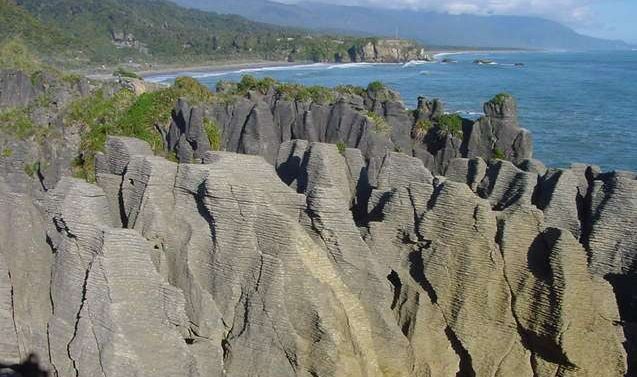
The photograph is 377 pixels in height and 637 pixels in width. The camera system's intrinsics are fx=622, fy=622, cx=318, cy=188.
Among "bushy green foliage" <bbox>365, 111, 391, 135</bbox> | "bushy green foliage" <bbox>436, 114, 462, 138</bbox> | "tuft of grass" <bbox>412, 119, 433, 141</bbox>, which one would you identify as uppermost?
"bushy green foliage" <bbox>365, 111, 391, 135</bbox>

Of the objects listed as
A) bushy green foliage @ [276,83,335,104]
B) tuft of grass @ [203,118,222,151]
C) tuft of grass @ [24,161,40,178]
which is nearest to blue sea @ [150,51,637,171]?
bushy green foliage @ [276,83,335,104]

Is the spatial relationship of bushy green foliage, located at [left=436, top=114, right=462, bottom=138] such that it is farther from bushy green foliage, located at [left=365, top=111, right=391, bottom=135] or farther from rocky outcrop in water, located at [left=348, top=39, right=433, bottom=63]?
rocky outcrop in water, located at [left=348, top=39, right=433, bottom=63]

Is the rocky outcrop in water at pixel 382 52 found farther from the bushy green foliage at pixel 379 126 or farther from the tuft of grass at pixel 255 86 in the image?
the bushy green foliage at pixel 379 126

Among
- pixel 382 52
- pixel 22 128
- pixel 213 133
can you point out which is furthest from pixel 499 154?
pixel 382 52

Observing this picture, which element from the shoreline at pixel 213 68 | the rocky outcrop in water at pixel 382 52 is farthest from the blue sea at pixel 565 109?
the rocky outcrop in water at pixel 382 52

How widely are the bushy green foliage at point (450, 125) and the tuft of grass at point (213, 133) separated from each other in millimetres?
10873

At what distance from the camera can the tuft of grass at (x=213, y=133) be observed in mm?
23253

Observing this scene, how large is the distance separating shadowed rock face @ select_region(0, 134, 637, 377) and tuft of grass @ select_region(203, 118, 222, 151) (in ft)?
48.2

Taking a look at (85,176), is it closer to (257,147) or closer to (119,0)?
(257,147)

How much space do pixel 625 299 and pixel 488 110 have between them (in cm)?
2303

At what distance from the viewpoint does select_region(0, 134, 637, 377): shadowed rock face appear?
23.3 feet

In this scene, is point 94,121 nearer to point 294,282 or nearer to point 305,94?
point 305,94

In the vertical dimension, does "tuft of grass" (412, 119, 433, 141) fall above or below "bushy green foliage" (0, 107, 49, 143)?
below

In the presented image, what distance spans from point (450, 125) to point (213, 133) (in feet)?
40.9
